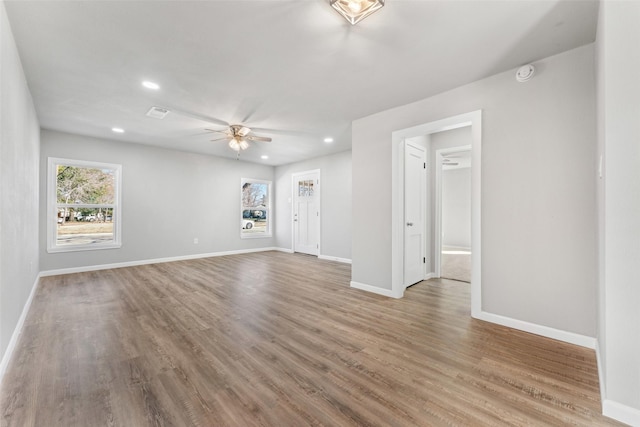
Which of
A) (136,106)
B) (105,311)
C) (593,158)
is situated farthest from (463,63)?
(105,311)

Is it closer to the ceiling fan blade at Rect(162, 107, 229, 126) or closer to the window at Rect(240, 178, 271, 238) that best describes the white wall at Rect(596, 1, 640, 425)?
the ceiling fan blade at Rect(162, 107, 229, 126)

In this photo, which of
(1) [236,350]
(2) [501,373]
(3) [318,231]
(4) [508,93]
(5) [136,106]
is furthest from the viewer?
(3) [318,231]

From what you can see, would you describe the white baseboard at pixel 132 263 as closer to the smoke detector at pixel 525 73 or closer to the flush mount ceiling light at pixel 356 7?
the flush mount ceiling light at pixel 356 7

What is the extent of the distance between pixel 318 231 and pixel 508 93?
492 centimetres

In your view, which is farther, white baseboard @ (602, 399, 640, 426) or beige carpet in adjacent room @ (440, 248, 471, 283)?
beige carpet in adjacent room @ (440, 248, 471, 283)

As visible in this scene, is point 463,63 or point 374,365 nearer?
point 374,365

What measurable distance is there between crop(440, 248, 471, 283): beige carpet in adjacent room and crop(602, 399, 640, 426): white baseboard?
299 cm

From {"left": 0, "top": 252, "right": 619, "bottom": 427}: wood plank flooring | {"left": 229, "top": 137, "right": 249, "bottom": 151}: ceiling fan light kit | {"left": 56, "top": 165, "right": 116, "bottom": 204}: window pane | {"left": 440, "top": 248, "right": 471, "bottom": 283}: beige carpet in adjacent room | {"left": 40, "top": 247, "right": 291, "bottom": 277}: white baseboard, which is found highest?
{"left": 229, "top": 137, "right": 249, "bottom": 151}: ceiling fan light kit

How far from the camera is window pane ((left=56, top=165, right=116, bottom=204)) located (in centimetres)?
488

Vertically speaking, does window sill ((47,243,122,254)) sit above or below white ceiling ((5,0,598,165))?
below

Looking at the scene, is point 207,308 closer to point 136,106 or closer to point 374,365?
point 374,365

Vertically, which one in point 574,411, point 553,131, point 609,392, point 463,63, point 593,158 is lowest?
point 574,411

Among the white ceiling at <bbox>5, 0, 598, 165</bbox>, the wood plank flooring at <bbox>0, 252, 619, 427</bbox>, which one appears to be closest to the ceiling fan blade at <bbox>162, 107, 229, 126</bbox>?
the white ceiling at <bbox>5, 0, 598, 165</bbox>

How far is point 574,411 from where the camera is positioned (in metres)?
1.52
